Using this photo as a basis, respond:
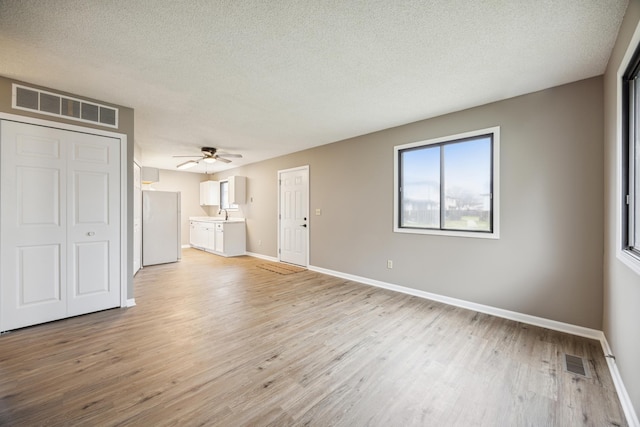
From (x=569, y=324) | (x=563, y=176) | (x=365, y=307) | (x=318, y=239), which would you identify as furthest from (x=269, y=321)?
(x=563, y=176)

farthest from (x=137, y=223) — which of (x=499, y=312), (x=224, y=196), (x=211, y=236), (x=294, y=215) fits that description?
(x=499, y=312)

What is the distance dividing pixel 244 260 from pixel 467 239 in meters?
5.01

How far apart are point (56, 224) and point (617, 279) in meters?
5.33

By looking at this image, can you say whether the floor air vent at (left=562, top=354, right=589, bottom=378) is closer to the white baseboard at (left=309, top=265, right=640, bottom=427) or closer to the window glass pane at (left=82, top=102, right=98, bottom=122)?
the white baseboard at (left=309, top=265, right=640, bottom=427)

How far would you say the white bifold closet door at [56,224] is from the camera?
270 cm

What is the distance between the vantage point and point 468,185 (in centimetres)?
345

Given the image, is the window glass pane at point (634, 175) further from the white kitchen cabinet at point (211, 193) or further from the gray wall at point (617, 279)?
the white kitchen cabinet at point (211, 193)

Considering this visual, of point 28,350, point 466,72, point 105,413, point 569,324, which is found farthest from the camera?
point 569,324

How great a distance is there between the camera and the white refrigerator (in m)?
5.82

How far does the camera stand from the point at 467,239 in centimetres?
339

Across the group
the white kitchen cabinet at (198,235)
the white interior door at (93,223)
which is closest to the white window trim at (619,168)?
the white interior door at (93,223)

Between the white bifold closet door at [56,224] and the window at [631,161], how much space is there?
16.3ft

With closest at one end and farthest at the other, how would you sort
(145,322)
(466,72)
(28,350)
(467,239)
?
(28,350), (466,72), (145,322), (467,239)

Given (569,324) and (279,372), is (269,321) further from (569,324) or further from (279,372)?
(569,324)
